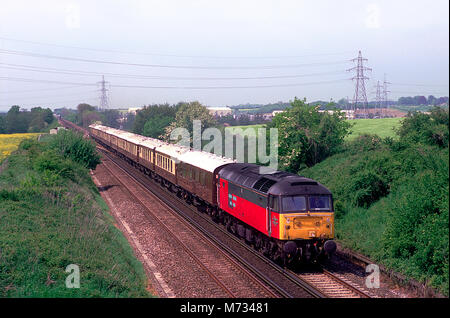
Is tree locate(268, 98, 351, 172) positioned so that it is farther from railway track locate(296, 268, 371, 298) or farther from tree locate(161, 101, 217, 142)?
tree locate(161, 101, 217, 142)

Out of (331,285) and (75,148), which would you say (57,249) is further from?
(75,148)

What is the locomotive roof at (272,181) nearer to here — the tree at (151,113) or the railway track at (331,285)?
the railway track at (331,285)

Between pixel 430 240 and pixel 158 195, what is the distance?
78.7 ft

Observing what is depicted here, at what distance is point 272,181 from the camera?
1798 cm

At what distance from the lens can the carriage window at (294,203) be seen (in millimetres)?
16641

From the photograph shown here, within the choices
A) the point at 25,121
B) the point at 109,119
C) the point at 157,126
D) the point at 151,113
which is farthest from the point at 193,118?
the point at 109,119

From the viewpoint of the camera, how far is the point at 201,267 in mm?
17859

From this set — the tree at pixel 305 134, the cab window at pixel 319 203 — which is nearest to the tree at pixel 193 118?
the tree at pixel 305 134

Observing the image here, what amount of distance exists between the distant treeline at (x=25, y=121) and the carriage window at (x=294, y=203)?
339 feet

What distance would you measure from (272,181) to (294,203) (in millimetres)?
1594

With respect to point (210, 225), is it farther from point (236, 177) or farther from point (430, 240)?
point (430, 240)

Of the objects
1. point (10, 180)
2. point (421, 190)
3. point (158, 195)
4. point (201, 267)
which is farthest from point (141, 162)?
point (421, 190)
